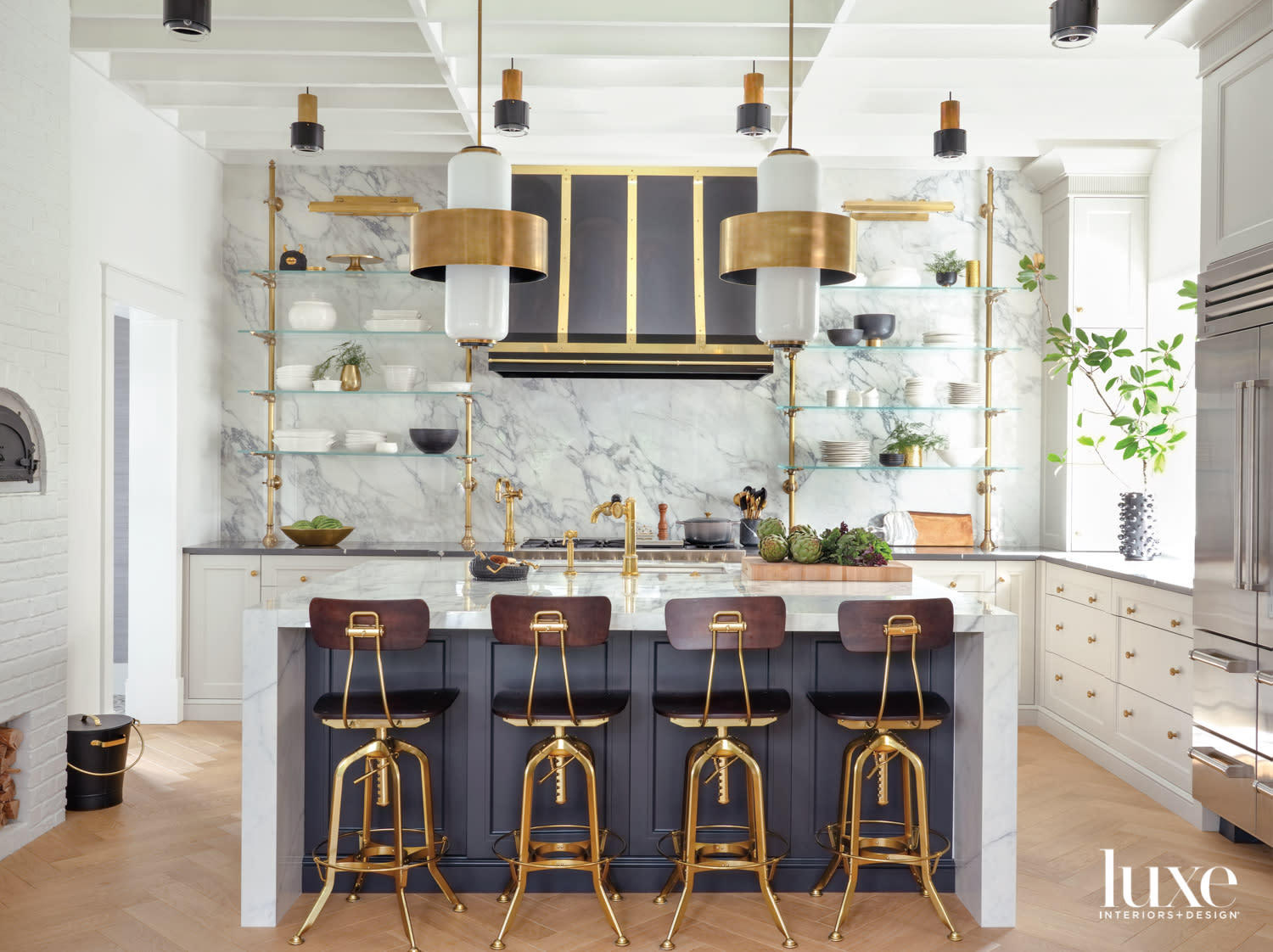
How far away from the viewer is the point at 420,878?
3404 millimetres

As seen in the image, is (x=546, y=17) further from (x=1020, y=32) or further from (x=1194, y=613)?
(x=1194, y=613)

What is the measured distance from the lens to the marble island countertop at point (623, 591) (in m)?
3.10

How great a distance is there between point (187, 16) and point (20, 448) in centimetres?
187

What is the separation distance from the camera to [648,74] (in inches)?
192

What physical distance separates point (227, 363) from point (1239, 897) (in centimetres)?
575

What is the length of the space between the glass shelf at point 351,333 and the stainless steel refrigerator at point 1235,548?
3.90 meters

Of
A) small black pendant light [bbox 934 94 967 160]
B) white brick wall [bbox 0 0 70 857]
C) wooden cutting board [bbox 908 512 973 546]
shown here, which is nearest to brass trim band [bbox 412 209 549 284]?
white brick wall [bbox 0 0 70 857]

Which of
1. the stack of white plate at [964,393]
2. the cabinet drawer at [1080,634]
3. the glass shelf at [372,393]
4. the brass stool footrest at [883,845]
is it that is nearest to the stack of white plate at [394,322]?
the glass shelf at [372,393]

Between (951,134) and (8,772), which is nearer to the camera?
(8,772)

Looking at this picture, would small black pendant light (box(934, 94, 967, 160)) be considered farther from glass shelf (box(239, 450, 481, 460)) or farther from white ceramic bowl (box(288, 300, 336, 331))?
white ceramic bowl (box(288, 300, 336, 331))

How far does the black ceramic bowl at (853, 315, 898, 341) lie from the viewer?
5.85m

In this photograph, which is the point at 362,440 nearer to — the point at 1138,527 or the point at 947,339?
the point at 947,339

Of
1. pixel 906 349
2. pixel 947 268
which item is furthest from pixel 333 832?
pixel 947 268

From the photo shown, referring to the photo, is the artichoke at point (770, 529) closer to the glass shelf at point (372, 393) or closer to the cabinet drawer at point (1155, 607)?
the cabinet drawer at point (1155, 607)
